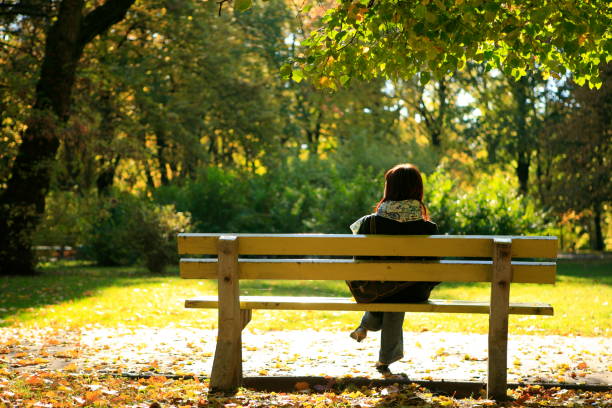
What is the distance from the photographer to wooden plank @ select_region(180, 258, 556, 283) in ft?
16.1

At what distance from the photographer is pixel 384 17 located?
20.1 ft

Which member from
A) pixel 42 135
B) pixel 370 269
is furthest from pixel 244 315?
pixel 42 135

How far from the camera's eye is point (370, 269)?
5.05 metres

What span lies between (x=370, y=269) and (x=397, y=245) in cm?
25

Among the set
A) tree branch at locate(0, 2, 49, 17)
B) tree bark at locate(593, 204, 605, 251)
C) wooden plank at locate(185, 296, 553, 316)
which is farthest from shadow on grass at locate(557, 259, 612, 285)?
tree branch at locate(0, 2, 49, 17)

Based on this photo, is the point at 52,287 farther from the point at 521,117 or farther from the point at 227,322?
the point at 521,117

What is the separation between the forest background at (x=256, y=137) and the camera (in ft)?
58.3

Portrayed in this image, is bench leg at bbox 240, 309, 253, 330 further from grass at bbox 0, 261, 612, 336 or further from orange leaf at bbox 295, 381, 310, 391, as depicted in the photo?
grass at bbox 0, 261, 612, 336

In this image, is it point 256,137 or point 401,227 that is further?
point 256,137

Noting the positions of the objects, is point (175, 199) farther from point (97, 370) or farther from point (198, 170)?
point (97, 370)

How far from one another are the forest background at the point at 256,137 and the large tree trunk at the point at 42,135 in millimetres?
335

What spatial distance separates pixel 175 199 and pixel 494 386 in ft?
62.9

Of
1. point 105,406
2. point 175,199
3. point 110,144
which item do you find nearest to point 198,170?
point 175,199

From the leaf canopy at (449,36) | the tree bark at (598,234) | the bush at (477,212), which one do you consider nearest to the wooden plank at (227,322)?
the leaf canopy at (449,36)
